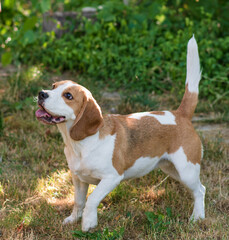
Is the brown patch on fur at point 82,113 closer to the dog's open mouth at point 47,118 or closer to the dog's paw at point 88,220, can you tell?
the dog's open mouth at point 47,118

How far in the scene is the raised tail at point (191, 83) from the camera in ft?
12.3

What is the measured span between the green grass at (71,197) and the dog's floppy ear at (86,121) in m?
0.77

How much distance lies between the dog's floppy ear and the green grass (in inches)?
30.2

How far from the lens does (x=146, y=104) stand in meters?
5.58

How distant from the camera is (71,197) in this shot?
158 inches

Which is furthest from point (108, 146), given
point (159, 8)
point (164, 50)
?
point (159, 8)

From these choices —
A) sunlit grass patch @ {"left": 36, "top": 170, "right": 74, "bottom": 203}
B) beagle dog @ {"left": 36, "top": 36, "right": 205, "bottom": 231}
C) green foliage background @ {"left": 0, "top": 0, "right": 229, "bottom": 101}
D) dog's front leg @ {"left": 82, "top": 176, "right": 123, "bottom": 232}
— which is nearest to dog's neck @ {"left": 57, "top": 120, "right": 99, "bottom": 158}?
beagle dog @ {"left": 36, "top": 36, "right": 205, "bottom": 231}

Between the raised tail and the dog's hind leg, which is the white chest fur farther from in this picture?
the raised tail

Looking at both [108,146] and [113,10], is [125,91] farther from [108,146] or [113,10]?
[108,146]

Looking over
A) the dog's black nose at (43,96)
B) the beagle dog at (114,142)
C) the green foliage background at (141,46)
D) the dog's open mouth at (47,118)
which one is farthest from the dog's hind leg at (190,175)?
the green foliage background at (141,46)

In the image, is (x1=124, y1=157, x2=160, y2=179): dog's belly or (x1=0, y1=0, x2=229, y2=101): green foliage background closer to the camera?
(x1=124, y1=157, x2=160, y2=179): dog's belly

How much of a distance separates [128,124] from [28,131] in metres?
2.07

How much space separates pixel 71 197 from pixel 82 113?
1.20 meters

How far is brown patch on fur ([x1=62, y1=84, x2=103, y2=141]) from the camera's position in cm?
314
